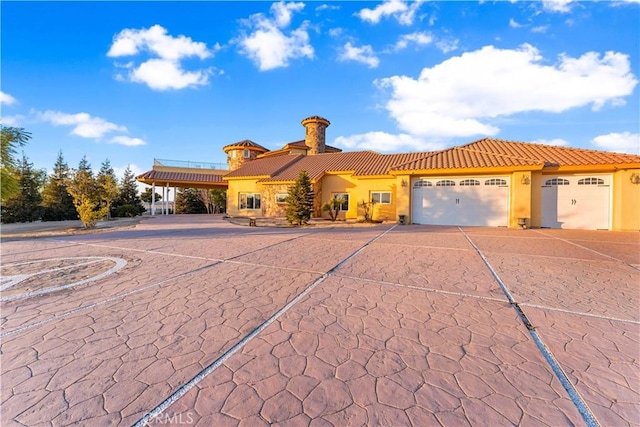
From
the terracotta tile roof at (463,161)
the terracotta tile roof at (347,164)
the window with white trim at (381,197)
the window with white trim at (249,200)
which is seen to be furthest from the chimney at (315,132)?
the terracotta tile roof at (463,161)

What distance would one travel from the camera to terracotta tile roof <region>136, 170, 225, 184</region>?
2454 centimetres

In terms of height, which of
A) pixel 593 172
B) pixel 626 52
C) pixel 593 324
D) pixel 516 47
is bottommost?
pixel 593 324

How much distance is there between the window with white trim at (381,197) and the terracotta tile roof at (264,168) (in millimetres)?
8755

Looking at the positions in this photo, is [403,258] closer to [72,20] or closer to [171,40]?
[171,40]

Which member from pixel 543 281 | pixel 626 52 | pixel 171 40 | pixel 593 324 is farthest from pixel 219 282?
pixel 626 52

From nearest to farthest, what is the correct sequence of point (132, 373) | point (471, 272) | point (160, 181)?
point (132, 373) → point (471, 272) → point (160, 181)

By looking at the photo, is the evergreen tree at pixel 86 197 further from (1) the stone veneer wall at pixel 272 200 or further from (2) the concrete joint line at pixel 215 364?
(2) the concrete joint line at pixel 215 364

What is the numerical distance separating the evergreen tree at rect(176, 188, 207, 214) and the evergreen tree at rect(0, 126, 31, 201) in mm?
18441

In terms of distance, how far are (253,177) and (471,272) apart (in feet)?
66.4

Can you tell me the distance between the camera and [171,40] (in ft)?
39.7

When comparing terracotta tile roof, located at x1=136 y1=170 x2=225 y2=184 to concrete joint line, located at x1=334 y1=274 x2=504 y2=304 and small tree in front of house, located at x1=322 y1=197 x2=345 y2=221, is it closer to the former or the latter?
small tree in front of house, located at x1=322 y1=197 x2=345 y2=221

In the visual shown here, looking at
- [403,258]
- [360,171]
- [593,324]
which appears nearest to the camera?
[593,324]

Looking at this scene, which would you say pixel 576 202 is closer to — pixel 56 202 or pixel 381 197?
pixel 381 197

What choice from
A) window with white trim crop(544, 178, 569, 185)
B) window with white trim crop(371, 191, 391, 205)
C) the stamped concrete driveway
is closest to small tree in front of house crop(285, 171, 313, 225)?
window with white trim crop(371, 191, 391, 205)
